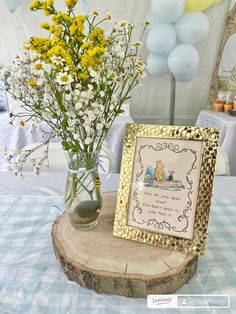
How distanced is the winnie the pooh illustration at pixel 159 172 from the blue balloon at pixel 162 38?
2201 mm

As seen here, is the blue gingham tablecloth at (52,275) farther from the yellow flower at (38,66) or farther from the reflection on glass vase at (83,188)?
the yellow flower at (38,66)

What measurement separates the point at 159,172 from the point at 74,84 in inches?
10.0

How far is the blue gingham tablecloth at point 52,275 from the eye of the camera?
513 millimetres

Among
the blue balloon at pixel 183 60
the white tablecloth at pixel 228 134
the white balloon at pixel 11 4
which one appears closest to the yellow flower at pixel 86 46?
the white tablecloth at pixel 228 134

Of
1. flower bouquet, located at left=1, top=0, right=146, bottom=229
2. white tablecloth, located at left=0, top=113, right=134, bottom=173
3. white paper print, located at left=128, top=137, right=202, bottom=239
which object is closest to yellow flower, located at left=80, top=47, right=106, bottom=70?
flower bouquet, located at left=1, top=0, right=146, bottom=229

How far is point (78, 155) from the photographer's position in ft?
1.96

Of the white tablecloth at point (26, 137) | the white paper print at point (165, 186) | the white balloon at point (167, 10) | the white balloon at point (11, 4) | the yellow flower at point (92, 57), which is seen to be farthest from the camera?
the white balloon at point (11, 4)

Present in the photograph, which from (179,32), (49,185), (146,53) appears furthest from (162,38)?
(49,185)

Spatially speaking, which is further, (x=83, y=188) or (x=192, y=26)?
(x=192, y=26)

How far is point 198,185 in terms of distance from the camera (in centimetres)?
58

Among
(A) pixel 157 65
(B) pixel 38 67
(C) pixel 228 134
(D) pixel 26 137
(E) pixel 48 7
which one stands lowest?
(D) pixel 26 137

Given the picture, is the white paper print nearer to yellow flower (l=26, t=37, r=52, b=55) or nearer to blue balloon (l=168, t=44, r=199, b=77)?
yellow flower (l=26, t=37, r=52, b=55)

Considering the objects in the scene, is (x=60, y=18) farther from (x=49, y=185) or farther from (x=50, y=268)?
(x=49, y=185)

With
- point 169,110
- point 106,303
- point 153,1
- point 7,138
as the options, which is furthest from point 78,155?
point 169,110
